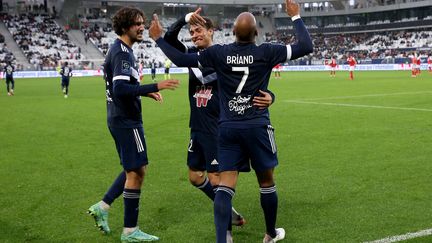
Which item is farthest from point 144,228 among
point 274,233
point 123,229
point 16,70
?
point 16,70

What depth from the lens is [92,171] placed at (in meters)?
9.18

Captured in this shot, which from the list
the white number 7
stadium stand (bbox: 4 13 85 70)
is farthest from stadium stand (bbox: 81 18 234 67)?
the white number 7

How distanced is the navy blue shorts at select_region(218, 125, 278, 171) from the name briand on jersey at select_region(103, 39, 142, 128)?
1.11m

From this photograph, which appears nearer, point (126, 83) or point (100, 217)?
point (126, 83)

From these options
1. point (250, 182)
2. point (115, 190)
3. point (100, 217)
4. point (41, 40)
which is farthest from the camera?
point (41, 40)

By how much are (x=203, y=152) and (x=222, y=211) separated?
1.15 metres

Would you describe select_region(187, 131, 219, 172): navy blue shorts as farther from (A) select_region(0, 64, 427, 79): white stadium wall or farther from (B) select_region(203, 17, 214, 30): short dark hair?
(A) select_region(0, 64, 427, 79): white stadium wall

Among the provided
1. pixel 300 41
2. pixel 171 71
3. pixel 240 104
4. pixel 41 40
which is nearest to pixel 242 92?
pixel 240 104

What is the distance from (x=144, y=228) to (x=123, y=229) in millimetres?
374

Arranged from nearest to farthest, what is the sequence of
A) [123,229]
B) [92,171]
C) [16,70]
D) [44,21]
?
[123,229], [92,171], [16,70], [44,21]

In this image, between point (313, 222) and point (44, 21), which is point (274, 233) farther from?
point (44, 21)

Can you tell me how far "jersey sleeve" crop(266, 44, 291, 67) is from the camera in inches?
184

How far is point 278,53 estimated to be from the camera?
4.68 meters

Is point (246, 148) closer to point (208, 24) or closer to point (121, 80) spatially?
point (121, 80)
